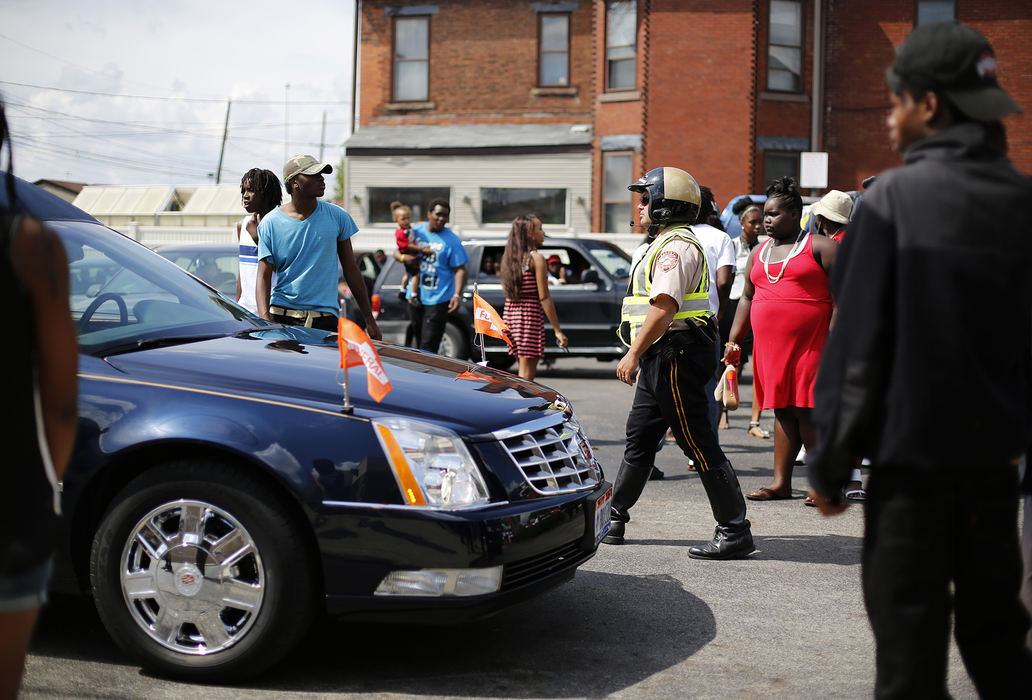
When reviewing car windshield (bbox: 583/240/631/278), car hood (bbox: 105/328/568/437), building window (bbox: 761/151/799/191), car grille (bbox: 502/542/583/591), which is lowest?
car grille (bbox: 502/542/583/591)

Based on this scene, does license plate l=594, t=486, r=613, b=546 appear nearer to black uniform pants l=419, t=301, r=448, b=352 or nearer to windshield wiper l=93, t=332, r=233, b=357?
windshield wiper l=93, t=332, r=233, b=357

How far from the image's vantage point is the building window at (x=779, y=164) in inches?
994

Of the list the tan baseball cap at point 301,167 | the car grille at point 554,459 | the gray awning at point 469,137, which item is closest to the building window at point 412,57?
the gray awning at point 469,137

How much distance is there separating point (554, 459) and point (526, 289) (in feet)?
17.9

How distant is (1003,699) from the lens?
99.7 inches

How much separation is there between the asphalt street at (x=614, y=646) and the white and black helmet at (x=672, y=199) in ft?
5.68

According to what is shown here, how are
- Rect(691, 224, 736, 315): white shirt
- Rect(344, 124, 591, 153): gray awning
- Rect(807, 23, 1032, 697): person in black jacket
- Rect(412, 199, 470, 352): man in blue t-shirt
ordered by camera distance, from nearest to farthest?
Rect(807, 23, 1032, 697): person in black jacket < Rect(691, 224, 736, 315): white shirt < Rect(412, 199, 470, 352): man in blue t-shirt < Rect(344, 124, 591, 153): gray awning

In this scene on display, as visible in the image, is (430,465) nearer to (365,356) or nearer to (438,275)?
(365,356)

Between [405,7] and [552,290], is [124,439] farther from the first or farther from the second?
[405,7]

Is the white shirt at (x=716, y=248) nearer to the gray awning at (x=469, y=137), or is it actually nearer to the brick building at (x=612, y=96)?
the brick building at (x=612, y=96)

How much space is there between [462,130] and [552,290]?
14777 millimetres

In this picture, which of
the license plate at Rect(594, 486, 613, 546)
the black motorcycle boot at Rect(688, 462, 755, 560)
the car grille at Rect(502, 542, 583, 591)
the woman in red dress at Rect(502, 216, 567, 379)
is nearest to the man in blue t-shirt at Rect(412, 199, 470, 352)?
the woman in red dress at Rect(502, 216, 567, 379)

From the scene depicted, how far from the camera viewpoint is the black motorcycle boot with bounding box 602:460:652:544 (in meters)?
5.89

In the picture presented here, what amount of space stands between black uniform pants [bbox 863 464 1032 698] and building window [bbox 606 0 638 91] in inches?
948
